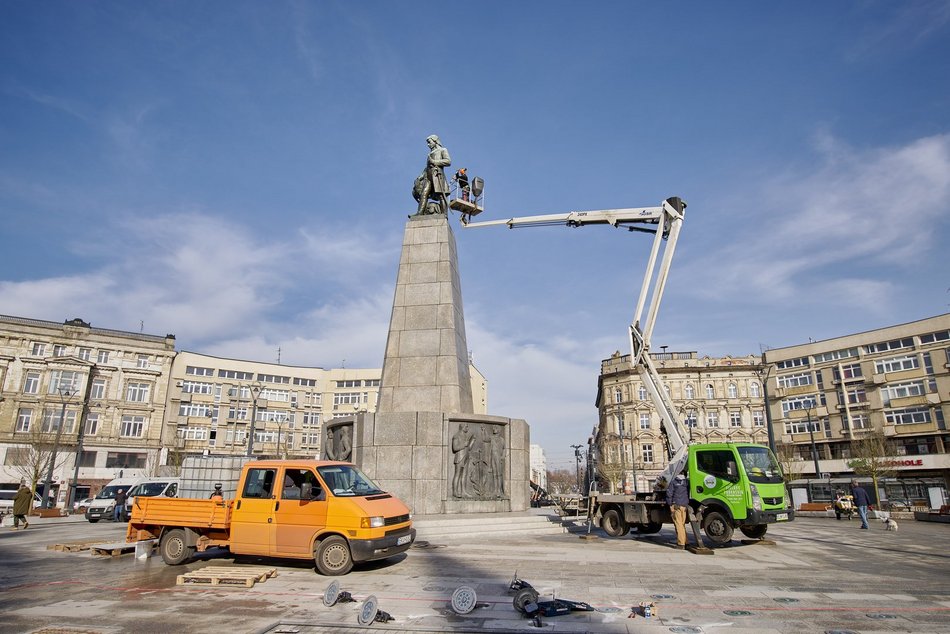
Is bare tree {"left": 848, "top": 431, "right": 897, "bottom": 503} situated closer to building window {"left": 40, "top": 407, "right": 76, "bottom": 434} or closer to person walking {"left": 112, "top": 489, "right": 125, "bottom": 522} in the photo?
person walking {"left": 112, "top": 489, "right": 125, "bottom": 522}

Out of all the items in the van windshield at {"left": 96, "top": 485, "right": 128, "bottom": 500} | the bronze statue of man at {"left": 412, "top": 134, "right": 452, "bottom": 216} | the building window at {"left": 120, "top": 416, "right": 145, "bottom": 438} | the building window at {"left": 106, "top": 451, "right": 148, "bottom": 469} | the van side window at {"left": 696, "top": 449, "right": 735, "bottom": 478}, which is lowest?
the van windshield at {"left": 96, "top": 485, "right": 128, "bottom": 500}

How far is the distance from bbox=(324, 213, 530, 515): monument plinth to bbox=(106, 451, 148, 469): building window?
148 feet

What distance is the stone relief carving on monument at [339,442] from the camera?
1612 centimetres

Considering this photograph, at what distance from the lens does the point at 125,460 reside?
52.0 meters

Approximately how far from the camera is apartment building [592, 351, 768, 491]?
56625 mm

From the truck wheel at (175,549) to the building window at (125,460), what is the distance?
164ft

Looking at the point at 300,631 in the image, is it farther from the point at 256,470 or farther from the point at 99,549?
the point at 99,549

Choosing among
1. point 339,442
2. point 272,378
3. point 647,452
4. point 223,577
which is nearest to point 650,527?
point 339,442

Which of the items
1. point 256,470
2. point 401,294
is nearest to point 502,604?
point 256,470

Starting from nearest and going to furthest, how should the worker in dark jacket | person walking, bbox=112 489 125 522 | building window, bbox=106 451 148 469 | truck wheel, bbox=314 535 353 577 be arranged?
truck wheel, bbox=314 535 353 577, the worker in dark jacket, person walking, bbox=112 489 125 522, building window, bbox=106 451 148 469

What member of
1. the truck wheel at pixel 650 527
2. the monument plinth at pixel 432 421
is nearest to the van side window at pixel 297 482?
the monument plinth at pixel 432 421

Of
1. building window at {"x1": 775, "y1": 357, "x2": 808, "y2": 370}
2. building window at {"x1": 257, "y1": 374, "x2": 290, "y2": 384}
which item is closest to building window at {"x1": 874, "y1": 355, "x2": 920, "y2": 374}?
building window at {"x1": 775, "y1": 357, "x2": 808, "y2": 370}

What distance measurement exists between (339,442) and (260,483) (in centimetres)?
686

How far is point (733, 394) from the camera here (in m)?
57.8
